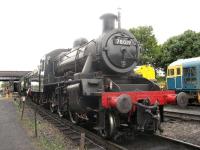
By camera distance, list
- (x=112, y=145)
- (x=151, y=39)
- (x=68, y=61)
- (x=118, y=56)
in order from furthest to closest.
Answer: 1. (x=151, y=39)
2. (x=68, y=61)
3. (x=118, y=56)
4. (x=112, y=145)

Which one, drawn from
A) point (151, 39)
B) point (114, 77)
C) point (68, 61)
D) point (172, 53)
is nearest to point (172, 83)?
point (68, 61)

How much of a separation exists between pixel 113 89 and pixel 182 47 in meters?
35.3

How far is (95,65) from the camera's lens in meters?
11.7

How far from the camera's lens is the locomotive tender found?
962 cm

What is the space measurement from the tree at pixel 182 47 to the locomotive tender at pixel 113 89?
106ft

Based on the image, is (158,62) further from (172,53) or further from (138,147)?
(138,147)

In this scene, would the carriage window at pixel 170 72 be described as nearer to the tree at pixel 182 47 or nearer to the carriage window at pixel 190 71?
the carriage window at pixel 190 71

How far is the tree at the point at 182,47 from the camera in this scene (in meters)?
42.8

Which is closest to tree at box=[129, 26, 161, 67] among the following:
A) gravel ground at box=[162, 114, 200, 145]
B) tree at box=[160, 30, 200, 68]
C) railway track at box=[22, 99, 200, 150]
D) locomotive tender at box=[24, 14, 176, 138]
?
tree at box=[160, 30, 200, 68]

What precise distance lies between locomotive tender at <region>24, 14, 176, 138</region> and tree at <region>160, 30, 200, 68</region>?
32.4m

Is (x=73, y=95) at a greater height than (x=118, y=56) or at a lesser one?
lesser

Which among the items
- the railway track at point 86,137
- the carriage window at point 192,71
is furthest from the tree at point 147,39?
the railway track at point 86,137

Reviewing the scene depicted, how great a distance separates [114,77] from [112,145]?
3.03 m

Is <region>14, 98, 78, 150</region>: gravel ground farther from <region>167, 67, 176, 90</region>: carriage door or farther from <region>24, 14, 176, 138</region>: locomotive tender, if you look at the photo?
<region>167, 67, 176, 90</region>: carriage door
